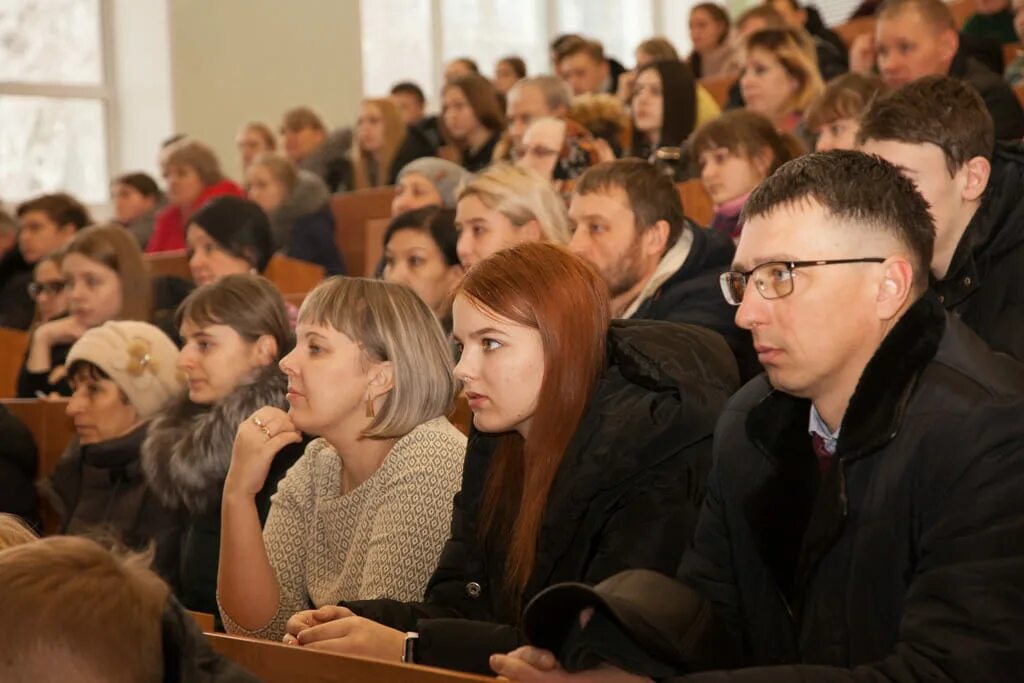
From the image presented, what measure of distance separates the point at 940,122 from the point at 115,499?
2468 millimetres

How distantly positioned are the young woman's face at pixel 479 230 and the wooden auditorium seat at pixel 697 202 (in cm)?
153

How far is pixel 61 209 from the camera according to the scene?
727 cm

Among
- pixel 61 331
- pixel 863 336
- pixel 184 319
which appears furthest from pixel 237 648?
pixel 61 331

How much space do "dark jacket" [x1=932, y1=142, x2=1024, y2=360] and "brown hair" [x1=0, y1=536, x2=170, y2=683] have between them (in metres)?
1.86

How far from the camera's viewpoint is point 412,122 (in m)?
9.34

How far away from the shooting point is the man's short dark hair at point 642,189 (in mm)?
4082

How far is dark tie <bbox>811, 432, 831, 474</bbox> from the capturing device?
216cm

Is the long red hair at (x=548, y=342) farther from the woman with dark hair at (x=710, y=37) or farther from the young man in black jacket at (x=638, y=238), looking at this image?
the woman with dark hair at (x=710, y=37)

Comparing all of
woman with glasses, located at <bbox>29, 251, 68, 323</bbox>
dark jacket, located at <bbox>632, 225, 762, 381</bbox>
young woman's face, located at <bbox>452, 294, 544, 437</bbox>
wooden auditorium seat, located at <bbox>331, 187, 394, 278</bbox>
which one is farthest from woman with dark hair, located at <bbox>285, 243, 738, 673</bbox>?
wooden auditorium seat, located at <bbox>331, 187, 394, 278</bbox>

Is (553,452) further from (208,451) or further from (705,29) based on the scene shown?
(705,29)

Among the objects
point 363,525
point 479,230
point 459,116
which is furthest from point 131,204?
point 363,525

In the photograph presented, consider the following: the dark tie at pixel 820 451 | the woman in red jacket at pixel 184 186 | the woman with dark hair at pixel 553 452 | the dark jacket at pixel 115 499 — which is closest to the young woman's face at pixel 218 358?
the dark jacket at pixel 115 499

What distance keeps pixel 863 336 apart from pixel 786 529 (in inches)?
11.8

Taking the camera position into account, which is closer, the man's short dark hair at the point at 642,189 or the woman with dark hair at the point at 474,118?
the man's short dark hair at the point at 642,189
